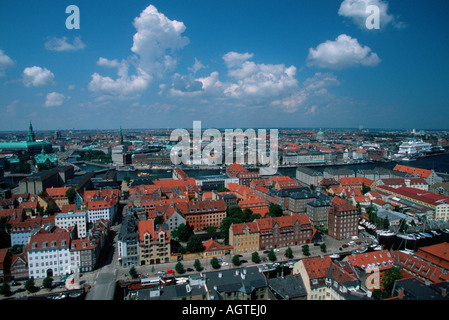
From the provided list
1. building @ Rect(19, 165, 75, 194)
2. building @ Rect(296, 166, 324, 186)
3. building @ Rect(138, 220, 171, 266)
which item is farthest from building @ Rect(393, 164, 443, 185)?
building @ Rect(19, 165, 75, 194)

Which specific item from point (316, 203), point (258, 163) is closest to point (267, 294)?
point (316, 203)

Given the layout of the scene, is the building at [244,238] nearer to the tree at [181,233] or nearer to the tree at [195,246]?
the tree at [195,246]

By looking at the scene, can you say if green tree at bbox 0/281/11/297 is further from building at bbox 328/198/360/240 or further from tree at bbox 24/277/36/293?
building at bbox 328/198/360/240

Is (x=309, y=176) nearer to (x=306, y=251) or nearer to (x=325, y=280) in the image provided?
(x=306, y=251)

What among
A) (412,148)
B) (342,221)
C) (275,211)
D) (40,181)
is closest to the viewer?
(342,221)

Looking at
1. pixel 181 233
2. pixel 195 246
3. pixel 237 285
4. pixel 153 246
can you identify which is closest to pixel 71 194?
pixel 181 233
